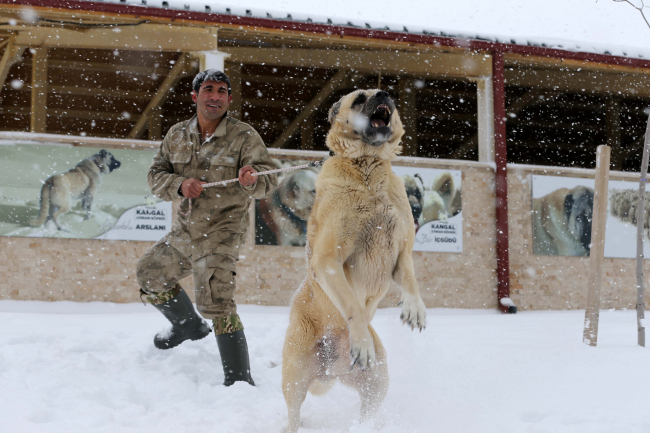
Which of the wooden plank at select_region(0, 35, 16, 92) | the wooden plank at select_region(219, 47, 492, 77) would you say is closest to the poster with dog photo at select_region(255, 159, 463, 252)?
the wooden plank at select_region(219, 47, 492, 77)

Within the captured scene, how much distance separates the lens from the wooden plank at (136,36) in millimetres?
7359

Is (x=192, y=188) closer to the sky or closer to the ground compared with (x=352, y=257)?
closer to the sky

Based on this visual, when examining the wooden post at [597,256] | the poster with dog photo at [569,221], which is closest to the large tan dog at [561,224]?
the poster with dog photo at [569,221]

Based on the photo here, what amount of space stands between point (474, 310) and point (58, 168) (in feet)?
20.1

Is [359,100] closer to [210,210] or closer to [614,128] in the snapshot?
[210,210]

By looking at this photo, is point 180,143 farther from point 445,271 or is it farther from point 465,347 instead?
point 445,271

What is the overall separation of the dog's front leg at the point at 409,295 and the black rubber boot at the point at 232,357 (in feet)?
3.71

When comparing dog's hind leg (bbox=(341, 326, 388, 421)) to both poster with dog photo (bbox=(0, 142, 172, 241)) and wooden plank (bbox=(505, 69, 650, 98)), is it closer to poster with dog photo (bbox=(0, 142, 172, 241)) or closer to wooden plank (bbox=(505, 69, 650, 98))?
poster with dog photo (bbox=(0, 142, 172, 241))

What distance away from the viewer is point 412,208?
7.68 meters

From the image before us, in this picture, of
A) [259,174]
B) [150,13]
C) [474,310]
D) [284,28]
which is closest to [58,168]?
[150,13]

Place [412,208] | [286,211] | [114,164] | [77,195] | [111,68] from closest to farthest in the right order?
[77,195]
[114,164]
[286,211]
[412,208]
[111,68]

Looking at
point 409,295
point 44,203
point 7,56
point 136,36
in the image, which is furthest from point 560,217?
point 7,56

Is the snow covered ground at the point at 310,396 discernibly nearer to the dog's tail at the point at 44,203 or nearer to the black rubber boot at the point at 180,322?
the black rubber boot at the point at 180,322

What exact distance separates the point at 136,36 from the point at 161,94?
4080mm
